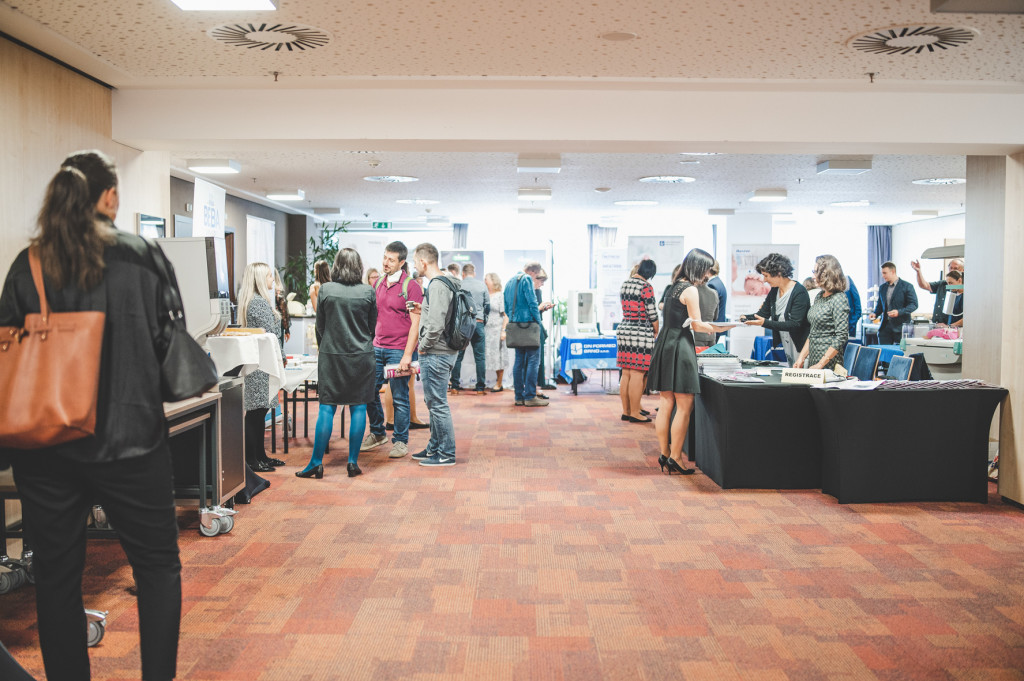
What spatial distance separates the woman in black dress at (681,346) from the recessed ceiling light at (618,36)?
167cm

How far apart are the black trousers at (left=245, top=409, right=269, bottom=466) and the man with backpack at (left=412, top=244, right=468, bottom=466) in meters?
1.13

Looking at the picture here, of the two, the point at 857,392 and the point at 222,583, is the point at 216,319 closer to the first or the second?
the point at 222,583

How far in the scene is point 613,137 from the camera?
488 centimetres

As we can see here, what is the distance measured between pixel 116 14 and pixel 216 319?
1469 mm

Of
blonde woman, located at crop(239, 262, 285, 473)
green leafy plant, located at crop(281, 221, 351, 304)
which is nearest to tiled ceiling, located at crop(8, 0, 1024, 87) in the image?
blonde woman, located at crop(239, 262, 285, 473)

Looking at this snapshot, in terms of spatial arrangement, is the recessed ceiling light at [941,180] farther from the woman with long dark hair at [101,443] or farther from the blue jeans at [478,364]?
the woman with long dark hair at [101,443]

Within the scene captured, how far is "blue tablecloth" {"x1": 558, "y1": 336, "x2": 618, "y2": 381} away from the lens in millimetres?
9805

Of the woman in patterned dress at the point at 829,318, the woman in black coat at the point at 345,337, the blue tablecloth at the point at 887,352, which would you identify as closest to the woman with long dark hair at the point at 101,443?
the woman in black coat at the point at 345,337

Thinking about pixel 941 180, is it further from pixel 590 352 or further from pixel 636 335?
pixel 636 335

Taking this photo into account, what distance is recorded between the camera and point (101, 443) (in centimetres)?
196

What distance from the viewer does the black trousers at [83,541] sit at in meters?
1.98

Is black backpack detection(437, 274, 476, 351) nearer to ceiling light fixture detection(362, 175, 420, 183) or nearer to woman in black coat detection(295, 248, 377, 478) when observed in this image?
woman in black coat detection(295, 248, 377, 478)

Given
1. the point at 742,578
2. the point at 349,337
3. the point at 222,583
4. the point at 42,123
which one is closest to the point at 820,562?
the point at 742,578

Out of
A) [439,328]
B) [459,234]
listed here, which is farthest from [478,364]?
[459,234]
